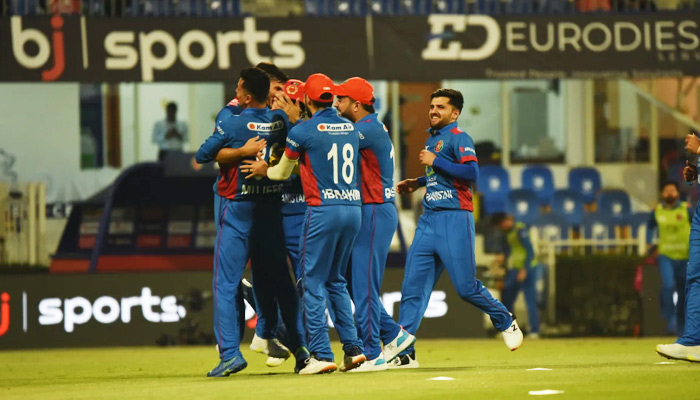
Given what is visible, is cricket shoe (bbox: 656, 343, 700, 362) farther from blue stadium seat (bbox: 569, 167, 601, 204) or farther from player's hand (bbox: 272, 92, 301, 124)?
blue stadium seat (bbox: 569, 167, 601, 204)

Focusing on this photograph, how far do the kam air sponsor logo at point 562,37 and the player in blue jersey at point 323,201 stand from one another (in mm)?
6194

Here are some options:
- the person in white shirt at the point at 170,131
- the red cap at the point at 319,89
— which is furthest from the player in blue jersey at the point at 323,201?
the person in white shirt at the point at 170,131

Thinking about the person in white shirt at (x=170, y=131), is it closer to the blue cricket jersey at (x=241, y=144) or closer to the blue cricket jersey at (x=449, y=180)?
the blue cricket jersey at (x=449, y=180)

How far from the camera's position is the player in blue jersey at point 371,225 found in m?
9.35

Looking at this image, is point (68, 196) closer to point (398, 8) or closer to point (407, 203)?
point (407, 203)

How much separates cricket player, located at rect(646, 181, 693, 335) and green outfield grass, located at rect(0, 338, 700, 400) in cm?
241

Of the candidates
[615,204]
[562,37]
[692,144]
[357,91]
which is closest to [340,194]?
[357,91]

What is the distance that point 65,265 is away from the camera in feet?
54.3

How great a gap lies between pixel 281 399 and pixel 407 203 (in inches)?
501

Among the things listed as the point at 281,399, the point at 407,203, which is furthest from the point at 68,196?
the point at 281,399

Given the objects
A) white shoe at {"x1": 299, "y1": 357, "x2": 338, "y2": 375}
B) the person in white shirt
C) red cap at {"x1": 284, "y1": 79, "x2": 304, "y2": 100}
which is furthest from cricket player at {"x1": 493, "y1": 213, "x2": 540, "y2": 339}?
white shoe at {"x1": 299, "y1": 357, "x2": 338, "y2": 375}

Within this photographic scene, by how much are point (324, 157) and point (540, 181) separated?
40.0ft

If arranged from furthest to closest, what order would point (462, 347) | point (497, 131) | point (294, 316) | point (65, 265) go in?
point (497, 131) < point (65, 265) < point (462, 347) < point (294, 316)

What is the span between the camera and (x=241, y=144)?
916 cm
